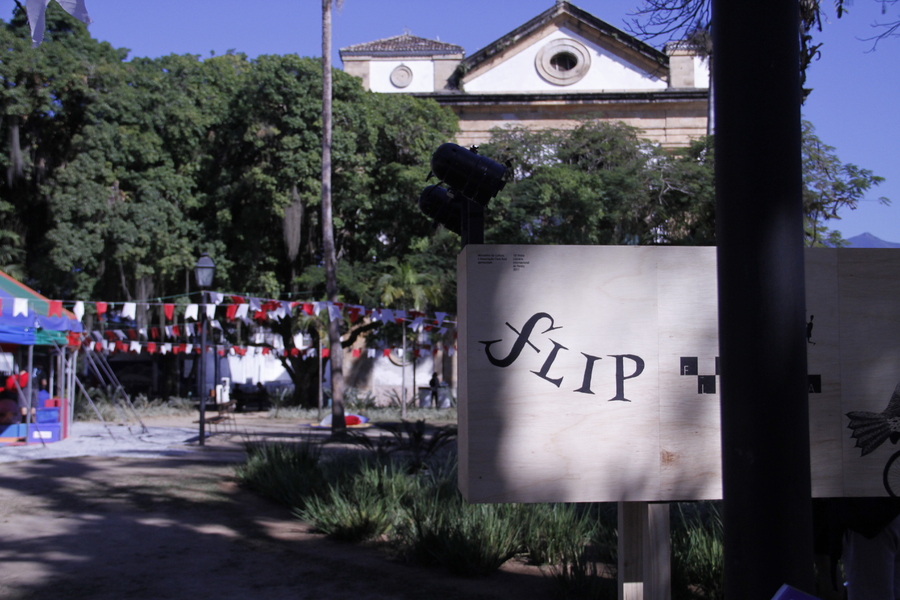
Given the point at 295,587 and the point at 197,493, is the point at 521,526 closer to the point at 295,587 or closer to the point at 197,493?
the point at 295,587

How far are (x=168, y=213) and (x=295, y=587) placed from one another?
19.0 metres

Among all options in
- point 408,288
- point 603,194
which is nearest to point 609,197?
point 603,194

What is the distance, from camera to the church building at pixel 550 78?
30.5 metres

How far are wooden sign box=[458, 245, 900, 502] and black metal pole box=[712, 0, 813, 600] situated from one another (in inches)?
47.8

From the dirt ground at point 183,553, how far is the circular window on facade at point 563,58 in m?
24.8

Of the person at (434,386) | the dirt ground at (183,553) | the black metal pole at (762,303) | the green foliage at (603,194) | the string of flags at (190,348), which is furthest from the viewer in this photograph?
the person at (434,386)

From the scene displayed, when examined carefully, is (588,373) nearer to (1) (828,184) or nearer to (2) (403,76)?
(1) (828,184)

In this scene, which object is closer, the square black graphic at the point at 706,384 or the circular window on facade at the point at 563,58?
the square black graphic at the point at 706,384

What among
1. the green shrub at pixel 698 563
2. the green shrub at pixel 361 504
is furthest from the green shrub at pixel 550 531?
the green shrub at pixel 361 504

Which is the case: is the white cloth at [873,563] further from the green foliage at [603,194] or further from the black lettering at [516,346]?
the green foliage at [603,194]

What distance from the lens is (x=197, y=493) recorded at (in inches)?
381

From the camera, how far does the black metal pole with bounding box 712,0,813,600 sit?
6.75 feet

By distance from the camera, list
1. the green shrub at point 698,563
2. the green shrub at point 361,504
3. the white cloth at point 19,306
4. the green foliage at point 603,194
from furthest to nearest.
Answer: the green foliage at point 603,194 → the white cloth at point 19,306 → the green shrub at point 361,504 → the green shrub at point 698,563

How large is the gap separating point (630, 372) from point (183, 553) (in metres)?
4.95
